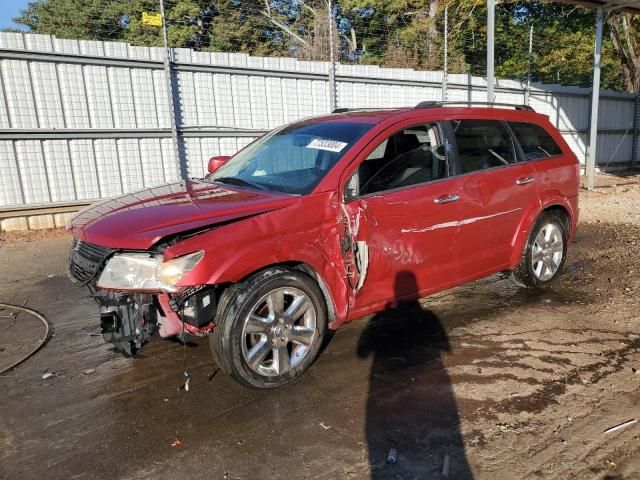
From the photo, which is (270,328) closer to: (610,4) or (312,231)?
(312,231)

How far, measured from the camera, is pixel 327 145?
4.04 meters

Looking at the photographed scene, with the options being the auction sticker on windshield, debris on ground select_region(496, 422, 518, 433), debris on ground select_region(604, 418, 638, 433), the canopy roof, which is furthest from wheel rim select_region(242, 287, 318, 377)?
the canopy roof

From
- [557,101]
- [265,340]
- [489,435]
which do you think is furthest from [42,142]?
[557,101]

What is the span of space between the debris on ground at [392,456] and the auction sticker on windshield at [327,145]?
6.91 feet

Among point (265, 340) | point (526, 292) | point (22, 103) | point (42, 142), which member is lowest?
point (526, 292)

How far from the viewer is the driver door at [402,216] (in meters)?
3.78

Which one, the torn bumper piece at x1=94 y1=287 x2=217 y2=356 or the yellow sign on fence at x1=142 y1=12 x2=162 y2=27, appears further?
the yellow sign on fence at x1=142 y1=12 x2=162 y2=27

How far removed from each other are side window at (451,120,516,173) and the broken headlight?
255cm

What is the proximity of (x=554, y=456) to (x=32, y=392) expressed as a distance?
3.29 metres

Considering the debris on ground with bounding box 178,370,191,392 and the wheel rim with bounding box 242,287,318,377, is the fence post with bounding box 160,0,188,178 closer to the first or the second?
the debris on ground with bounding box 178,370,191,392

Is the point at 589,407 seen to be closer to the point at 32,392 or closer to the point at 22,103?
the point at 32,392

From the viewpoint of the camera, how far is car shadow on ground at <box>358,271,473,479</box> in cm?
272

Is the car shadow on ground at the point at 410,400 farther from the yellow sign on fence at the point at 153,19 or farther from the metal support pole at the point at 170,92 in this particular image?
the yellow sign on fence at the point at 153,19

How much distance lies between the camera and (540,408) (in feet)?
10.6
